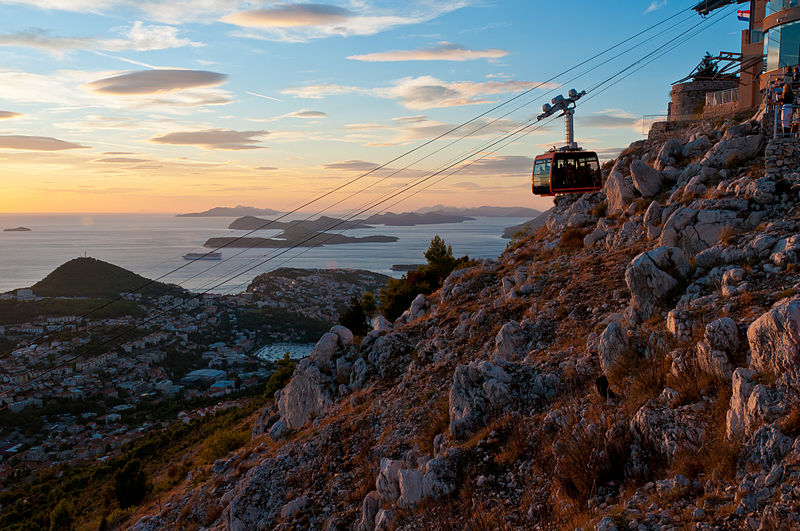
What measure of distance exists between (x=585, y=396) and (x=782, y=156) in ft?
34.3

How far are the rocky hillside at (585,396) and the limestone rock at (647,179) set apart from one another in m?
0.05

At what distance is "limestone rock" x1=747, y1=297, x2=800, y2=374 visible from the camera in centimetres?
598

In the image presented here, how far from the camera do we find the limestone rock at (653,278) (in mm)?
10266

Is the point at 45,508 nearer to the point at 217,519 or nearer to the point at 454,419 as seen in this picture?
the point at 217,519

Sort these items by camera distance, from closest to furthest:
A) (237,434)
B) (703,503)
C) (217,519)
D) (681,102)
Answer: (703,503) < (217,519) < (237,434) < (681,102)

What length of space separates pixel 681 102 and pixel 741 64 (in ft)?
11.6

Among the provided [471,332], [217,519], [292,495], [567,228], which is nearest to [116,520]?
[217,519]

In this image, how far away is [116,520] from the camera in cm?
1944

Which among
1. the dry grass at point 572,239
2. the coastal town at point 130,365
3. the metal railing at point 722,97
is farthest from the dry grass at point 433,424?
the coastal town at point 130,365

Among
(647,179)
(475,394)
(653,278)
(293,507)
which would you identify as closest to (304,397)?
(293,507)

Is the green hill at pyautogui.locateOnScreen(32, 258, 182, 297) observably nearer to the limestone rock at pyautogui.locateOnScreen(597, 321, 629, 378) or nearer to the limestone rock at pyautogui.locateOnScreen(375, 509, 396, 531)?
the limestone rock at pyautogui.locateOnScreen(375, 509, 396, 531)

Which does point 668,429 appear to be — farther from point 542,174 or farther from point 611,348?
point 542,174

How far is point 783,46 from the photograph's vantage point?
2083 cm

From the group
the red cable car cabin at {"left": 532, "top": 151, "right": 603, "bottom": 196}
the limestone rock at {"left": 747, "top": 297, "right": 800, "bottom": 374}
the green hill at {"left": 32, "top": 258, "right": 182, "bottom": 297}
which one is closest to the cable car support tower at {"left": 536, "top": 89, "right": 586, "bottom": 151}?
the red cable car cabin at {"left": 532, "top": 151, "right": 603, "bottom": 196}
